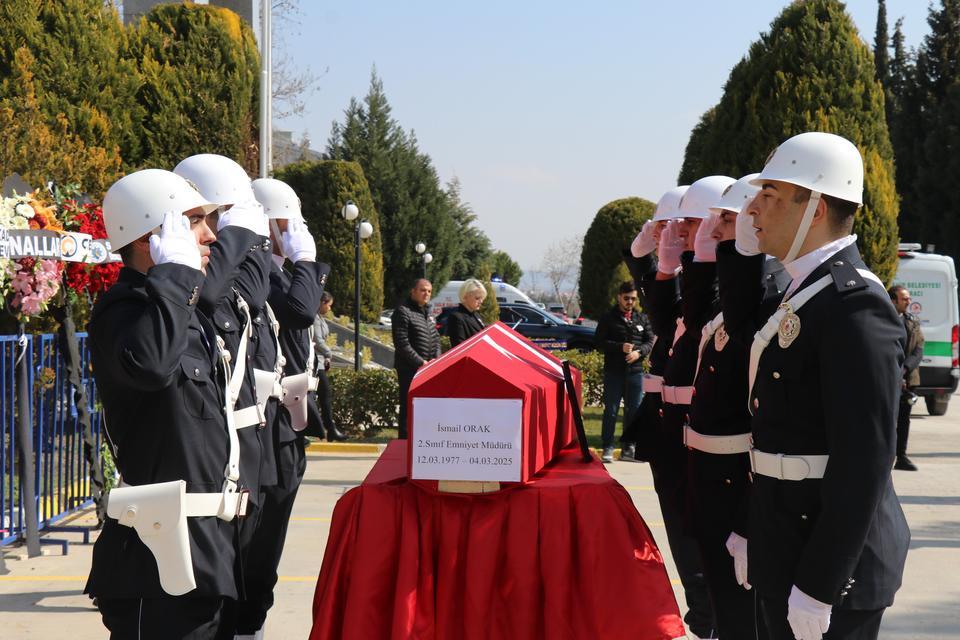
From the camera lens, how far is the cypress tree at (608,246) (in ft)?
69.2

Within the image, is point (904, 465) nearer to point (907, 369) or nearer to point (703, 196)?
point (907, 369)

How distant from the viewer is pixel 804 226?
2865mm

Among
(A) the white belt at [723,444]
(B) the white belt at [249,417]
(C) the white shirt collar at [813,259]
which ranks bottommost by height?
(A) the white belt at [723,444]

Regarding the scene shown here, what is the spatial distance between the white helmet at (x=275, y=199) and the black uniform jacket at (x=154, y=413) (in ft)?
5.64

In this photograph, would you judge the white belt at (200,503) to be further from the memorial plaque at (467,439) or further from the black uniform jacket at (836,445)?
the black uniform jacket at (836,445)

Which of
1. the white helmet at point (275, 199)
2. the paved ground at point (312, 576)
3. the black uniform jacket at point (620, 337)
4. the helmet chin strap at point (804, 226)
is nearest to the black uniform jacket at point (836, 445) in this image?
the helmet chin strap at point (804, 226)

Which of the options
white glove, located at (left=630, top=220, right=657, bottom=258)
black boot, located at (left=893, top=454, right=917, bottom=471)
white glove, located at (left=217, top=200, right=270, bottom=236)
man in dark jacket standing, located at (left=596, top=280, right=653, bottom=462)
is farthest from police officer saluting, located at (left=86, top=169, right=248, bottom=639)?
black boot, located at (left=893, top=454, right=917, bottom=471)

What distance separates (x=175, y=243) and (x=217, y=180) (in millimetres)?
901

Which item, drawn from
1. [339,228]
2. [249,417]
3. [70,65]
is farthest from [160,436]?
[339,228]

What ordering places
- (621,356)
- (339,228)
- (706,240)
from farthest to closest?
(339,228) < (621,356) < (706,240)

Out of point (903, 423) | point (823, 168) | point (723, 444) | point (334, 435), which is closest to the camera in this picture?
point (823, 168)

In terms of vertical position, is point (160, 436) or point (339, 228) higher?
point (339, 228)

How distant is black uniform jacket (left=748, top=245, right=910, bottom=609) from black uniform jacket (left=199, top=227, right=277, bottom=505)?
5.88ft

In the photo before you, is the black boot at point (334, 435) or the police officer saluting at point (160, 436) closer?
the police officer saluting at point (160, 436)
